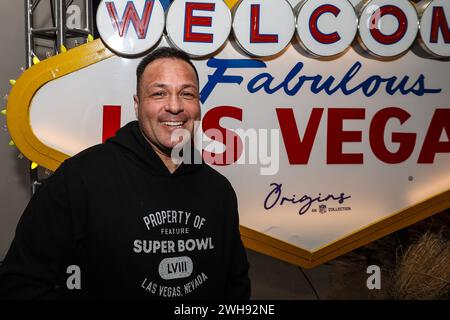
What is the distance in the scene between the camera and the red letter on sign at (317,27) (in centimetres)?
204

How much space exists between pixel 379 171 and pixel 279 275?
3.21ft

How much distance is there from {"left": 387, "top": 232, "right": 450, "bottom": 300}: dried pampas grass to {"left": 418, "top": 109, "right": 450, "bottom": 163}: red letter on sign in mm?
419

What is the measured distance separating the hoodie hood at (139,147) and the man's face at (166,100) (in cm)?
4

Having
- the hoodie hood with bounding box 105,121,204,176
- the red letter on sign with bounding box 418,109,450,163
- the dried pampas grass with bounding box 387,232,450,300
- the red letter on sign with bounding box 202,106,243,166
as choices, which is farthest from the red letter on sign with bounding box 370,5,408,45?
the hoodie hood with bounding box 105,121,204,176

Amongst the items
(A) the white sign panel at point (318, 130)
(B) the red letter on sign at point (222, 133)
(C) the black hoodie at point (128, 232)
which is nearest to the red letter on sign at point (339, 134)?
(A) the white sign panel at point (318, 130)

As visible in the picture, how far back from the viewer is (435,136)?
7.27ft

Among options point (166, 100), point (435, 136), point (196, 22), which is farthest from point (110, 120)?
point (435, 136)

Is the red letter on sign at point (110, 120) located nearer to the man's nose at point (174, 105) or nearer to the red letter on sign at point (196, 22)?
the red letter on sign at point (196, 22)

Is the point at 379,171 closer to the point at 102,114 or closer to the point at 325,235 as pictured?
the point at 325,235

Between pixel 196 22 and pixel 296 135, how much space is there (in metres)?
0.68

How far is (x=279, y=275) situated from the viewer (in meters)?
2.78
